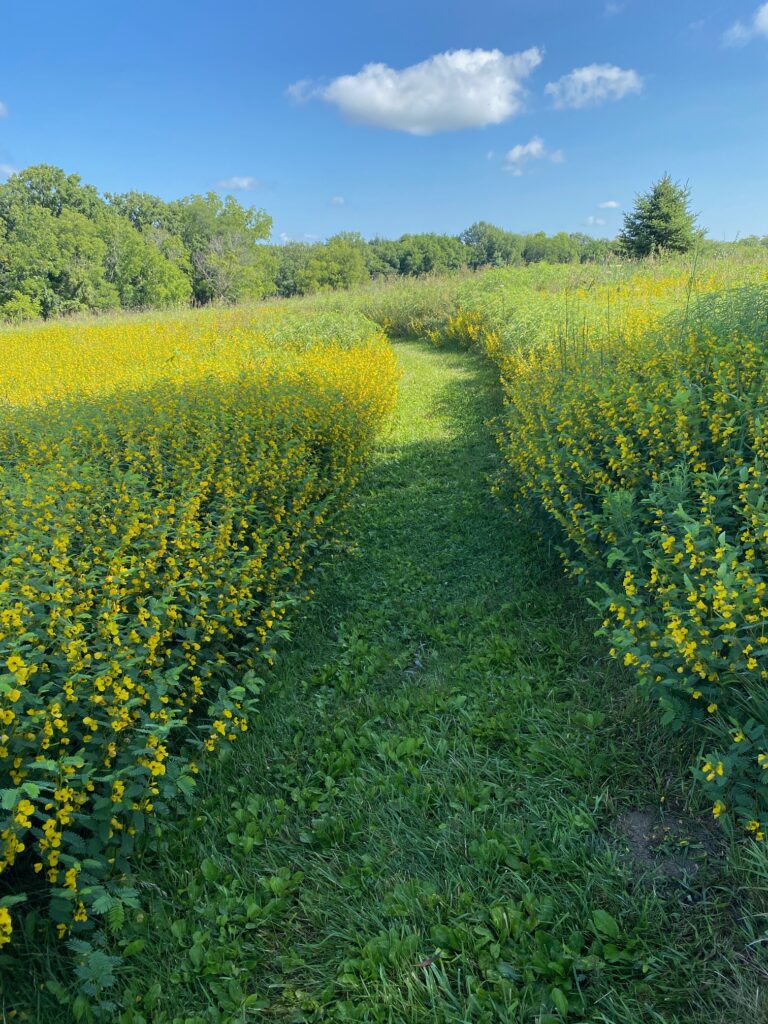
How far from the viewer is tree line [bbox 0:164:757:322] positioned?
36.1 m

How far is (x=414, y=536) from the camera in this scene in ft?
16.2

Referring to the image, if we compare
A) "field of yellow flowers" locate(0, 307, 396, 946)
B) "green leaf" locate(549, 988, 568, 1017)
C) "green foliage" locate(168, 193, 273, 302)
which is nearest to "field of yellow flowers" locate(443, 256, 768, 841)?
"green leaf" locate(549, 988, 568, 1017)

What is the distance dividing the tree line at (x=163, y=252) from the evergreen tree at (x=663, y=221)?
323 millimetres

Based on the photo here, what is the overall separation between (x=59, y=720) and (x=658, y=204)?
21410mm

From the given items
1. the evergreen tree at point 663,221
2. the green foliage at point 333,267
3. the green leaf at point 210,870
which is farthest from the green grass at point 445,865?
the green foliage at point 333,267

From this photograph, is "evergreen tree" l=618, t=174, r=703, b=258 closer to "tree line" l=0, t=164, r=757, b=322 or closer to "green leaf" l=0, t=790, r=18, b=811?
"tree line" l=0, t=164, r=757, b=322

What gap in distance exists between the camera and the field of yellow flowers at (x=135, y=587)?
5.93 feet

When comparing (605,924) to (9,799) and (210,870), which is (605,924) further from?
(9,799)

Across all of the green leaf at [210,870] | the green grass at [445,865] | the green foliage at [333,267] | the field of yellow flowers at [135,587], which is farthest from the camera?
the green foliage at [333,267]

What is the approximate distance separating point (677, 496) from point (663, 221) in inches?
763

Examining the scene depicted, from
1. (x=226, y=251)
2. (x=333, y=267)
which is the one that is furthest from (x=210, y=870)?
(x=333, y=267)

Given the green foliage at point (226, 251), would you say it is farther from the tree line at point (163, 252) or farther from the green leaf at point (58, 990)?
the green leaf at point (58, 990)

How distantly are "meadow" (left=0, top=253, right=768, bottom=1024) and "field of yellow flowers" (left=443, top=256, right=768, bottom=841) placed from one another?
0.08 feet

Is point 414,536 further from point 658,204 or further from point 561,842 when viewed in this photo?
point 658,204
